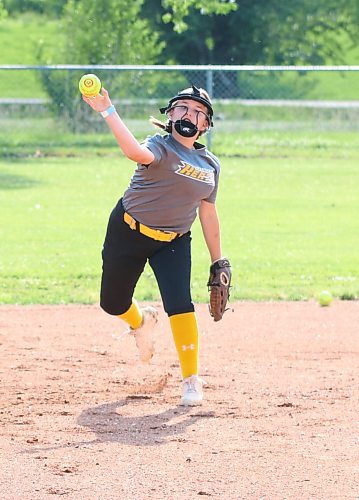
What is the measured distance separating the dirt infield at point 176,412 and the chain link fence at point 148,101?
9.40 meters

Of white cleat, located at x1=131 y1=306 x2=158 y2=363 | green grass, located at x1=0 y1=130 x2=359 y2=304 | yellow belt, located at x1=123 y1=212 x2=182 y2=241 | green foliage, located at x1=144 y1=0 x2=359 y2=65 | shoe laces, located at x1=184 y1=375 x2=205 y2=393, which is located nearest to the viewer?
yellow belt, located at x1=123 y1=212 x2=182 y2=241

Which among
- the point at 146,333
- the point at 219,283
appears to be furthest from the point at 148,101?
the point at 219,283

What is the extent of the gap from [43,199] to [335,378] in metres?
10.1

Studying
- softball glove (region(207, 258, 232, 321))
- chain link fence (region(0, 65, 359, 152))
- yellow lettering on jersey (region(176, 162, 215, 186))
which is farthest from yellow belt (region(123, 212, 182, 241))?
chain link fence (region(0, 65, 359, 152))

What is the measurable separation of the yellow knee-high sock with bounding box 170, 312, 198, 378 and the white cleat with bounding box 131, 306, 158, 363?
1.72ft

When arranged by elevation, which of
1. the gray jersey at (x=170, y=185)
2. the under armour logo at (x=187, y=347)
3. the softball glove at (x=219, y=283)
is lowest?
the under armour logo at (x=187, y=347)

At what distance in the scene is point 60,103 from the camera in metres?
22.7

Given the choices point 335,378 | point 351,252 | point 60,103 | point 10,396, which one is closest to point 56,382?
point 10,396

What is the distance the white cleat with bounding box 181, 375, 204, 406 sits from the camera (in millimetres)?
6133

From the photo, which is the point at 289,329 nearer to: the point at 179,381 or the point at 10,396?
the point at 179,381

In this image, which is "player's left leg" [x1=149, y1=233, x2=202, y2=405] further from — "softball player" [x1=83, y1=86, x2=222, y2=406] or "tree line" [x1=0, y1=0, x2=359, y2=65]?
"tree line" [x1=0, y1=0, x2=359, y2=65]

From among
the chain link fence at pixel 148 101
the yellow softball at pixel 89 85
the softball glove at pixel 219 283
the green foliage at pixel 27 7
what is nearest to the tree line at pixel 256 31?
the green foliage at pixel 27 7

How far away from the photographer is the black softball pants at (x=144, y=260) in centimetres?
613

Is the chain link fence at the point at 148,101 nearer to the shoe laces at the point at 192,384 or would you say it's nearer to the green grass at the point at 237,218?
the green grass at the point at 237,218
